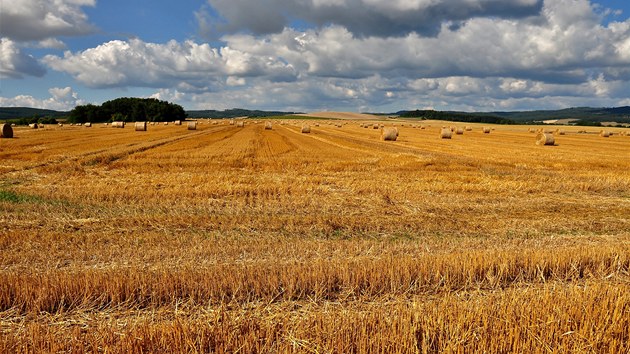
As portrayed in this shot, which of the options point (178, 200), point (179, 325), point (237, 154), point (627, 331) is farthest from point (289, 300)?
point (237, 154)

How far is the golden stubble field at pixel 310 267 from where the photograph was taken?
4848mm

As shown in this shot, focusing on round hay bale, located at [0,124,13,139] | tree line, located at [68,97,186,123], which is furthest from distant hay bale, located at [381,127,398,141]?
tree line, located at [68,97,186,123]

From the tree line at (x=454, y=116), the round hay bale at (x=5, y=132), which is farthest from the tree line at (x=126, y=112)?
→ the round hay bale at (x=5, y=132)

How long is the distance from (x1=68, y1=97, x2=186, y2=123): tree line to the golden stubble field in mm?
130025

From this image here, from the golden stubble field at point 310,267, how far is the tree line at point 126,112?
130 meters

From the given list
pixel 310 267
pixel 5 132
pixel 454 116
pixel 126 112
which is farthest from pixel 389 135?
pixel 454 116

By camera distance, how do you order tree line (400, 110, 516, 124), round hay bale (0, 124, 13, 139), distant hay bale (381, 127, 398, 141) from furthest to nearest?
tree line (400, 110, 516, 124) → distant hay bale (381, 127, 398, 141) → round hay bale (0, 124, 13, 139)

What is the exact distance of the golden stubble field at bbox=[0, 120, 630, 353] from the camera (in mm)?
4848

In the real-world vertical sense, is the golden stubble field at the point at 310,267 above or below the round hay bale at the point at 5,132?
below

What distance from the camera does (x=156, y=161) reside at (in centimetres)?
2366

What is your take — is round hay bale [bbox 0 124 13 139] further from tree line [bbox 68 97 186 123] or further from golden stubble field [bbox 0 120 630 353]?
tree line [bbox 68 97 186 123]

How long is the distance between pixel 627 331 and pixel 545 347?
1.19 m

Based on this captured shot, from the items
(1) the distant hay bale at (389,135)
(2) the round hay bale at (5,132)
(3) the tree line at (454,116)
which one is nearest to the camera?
(2) the round hay bale at (5,132)

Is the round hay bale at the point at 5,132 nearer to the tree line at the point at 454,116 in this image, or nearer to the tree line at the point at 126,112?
the tree line at the point at 126,112
